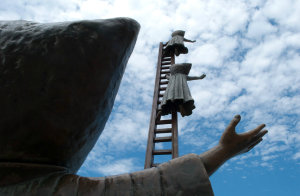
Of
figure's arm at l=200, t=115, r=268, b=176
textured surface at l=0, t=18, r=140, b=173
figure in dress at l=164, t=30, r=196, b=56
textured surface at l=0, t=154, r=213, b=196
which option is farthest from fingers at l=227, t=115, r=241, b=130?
figure in dress at l=164, t=30, r=196, b=56

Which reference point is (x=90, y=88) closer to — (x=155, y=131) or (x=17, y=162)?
(x=17, y=162)

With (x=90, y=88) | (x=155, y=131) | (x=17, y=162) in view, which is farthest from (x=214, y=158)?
(x=155, y=131)

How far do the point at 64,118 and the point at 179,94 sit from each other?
9.82 feet

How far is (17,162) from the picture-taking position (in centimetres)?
69

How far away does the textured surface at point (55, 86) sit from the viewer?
0.70 meters

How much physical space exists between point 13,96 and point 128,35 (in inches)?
16.8

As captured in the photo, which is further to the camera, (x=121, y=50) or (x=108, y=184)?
(x=121, y=50)

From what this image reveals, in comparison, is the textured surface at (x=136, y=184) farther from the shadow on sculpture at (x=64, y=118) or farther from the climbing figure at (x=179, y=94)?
the climbing figure at (x=179, y=94)

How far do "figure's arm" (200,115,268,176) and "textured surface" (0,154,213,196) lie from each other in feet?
0.14

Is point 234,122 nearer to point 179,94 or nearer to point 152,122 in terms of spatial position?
point 179,94

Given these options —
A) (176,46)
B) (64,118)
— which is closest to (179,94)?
(176,46)

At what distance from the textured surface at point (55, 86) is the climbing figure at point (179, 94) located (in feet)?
9.23

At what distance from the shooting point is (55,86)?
2.37 feet

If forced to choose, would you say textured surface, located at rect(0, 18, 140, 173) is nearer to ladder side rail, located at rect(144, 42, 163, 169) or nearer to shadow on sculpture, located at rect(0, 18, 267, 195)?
shadow on sculpture, located at rect(0, 18, 267, 195)
